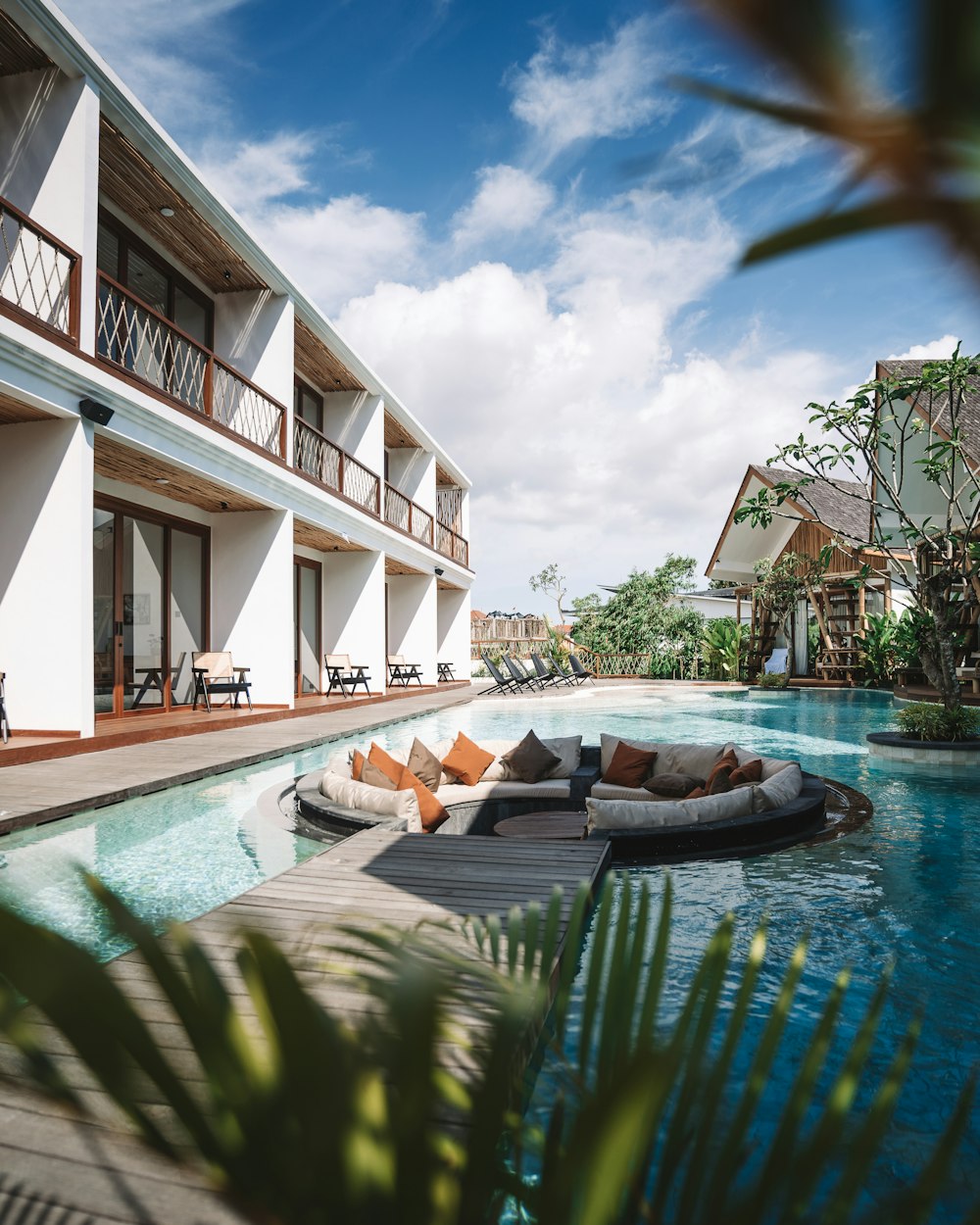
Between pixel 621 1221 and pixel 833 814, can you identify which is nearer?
pixel 621 1221

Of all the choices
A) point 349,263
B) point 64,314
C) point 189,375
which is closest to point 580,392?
point 64,314

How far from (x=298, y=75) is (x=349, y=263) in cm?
905

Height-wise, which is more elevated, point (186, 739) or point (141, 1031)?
point (141, 1031)

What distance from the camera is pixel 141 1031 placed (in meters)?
0.52

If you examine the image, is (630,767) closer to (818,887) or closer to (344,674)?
(818,887)

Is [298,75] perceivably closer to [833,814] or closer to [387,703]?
[833,814]

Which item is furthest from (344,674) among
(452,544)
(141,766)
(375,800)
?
(375,800)

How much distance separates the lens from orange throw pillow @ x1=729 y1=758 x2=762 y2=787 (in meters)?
5.69

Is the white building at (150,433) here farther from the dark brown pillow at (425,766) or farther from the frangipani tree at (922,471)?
the frangipani tree at (922,471)

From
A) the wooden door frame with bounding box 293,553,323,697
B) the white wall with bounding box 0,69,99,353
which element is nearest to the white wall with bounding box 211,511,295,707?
the wooden door frame with bounding box 293,553,323,697

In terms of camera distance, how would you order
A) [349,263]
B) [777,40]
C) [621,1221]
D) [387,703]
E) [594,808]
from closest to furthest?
[777,40], [621,1221], [594,808], [349,263], [387,703]

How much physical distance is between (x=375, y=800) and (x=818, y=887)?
2.58 metres

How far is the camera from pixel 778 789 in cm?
544

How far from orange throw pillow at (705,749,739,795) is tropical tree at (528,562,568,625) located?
27.3 m
